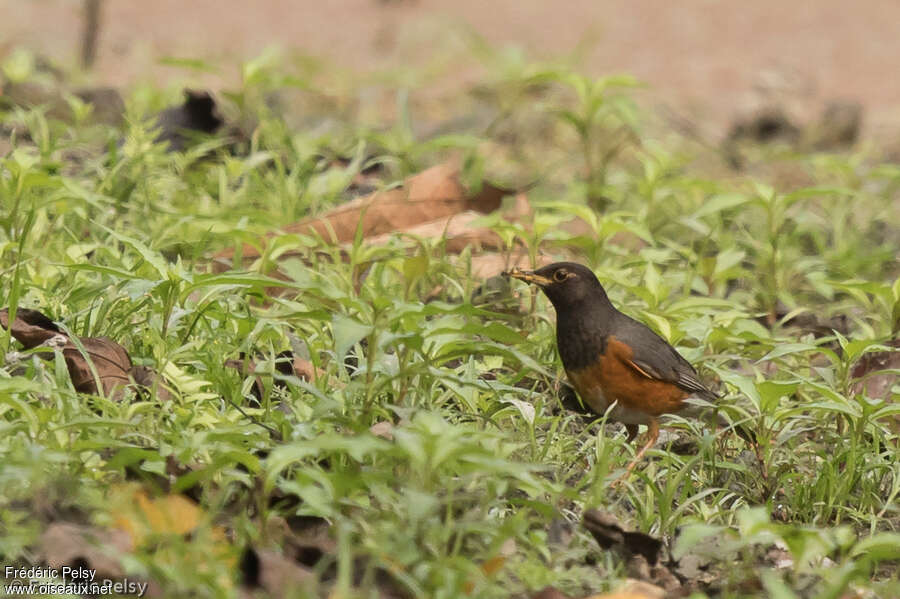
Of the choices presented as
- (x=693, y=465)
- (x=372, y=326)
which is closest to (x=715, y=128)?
(x=693, y=465)

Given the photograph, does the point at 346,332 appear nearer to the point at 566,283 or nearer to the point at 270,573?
the point at 270,573

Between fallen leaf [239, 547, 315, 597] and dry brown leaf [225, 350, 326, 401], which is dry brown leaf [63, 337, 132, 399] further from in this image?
fallen leaf [239, 547, 315, 597]

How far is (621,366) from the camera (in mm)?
4508

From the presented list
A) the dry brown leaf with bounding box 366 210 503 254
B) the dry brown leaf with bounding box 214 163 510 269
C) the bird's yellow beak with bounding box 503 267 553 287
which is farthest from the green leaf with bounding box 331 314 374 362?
the dry brown leaf with bounding box 366 210 503 254

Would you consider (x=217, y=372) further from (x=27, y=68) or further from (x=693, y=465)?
(x=27, y=68)

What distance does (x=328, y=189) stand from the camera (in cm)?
596

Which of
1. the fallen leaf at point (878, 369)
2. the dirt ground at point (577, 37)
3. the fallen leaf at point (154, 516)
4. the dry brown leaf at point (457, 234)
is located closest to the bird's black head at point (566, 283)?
the dry brown leaf at point (457, 234)

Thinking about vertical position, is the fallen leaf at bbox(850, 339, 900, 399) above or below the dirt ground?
below

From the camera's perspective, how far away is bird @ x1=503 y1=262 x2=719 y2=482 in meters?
4.46

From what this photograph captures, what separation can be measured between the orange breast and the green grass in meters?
0.13

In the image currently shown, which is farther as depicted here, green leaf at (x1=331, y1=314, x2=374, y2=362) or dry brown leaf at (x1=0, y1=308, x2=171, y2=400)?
dry brown leaf at (x1=0, y1=308, x2=171, y2=400)

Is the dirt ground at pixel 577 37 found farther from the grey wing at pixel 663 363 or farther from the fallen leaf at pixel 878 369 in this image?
the grey wing at pixel 663 363

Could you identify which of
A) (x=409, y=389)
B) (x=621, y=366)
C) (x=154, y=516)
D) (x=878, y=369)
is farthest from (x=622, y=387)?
(x=154, y=516)

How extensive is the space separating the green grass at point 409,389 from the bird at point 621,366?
11 cm
